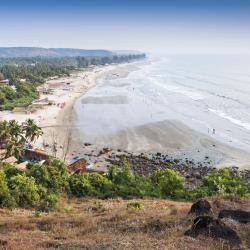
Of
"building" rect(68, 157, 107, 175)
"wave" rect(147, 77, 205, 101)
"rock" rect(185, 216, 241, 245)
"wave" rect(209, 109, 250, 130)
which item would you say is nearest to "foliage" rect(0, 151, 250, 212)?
"building" rect(68, 157, 107, 175)

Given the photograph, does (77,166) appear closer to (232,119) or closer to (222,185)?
(222,185)

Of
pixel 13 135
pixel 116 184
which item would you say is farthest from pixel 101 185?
pixel 13 135

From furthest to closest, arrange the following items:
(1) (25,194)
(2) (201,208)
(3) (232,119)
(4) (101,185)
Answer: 1. (3) (232,119)
2. (4) (101,185)
3. (1) (25,194)
4. (2) (201,208)

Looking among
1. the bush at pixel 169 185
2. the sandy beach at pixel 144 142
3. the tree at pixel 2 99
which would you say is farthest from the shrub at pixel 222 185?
the tree at pixel 2 99

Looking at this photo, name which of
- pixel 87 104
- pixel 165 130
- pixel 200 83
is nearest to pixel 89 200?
pixel 165 130

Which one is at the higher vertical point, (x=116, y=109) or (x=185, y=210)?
(x=185, y=210)

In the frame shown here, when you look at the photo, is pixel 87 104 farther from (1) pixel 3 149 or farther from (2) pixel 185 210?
(2) pixel 185 210

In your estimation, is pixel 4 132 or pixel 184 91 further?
pixel 184 91
